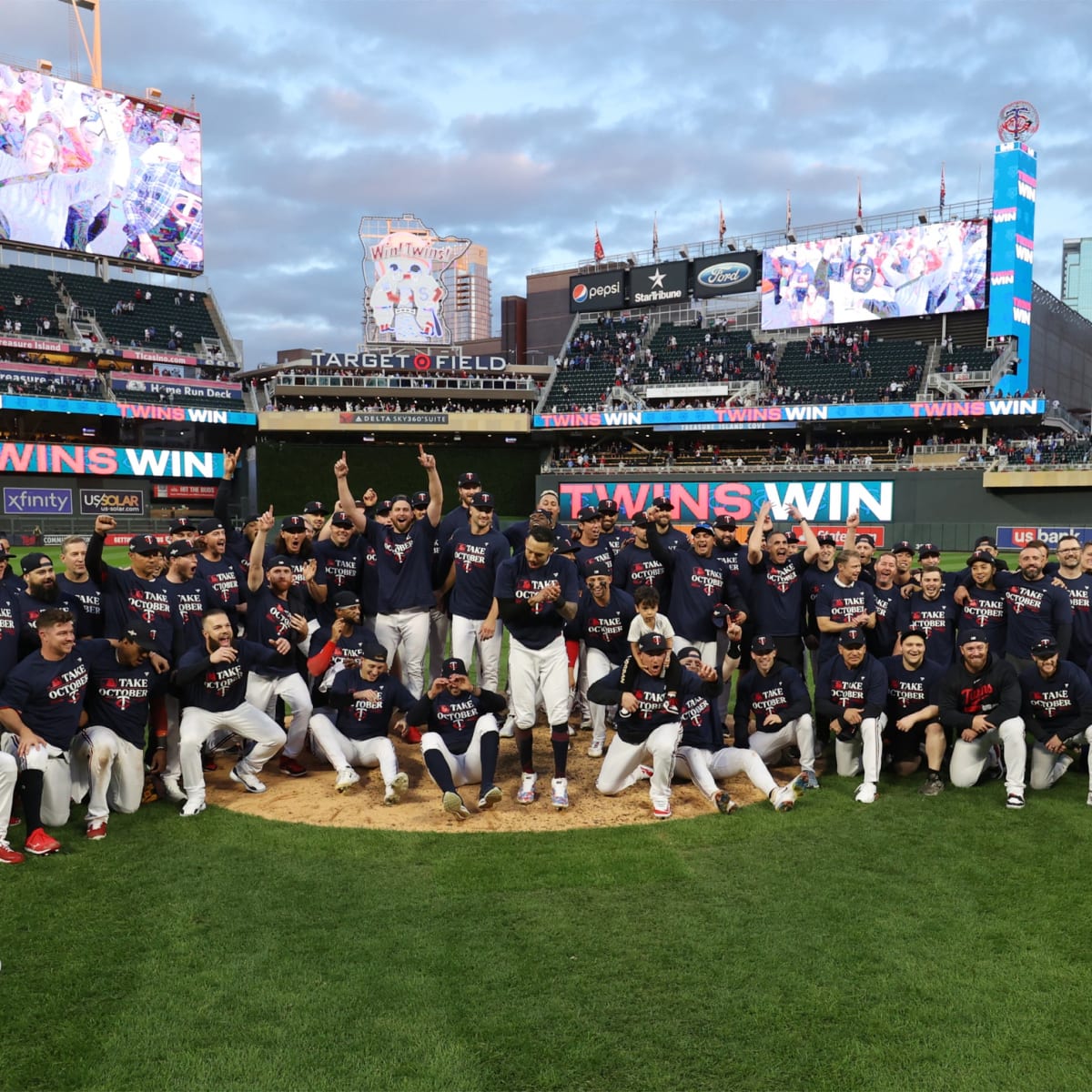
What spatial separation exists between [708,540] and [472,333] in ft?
613

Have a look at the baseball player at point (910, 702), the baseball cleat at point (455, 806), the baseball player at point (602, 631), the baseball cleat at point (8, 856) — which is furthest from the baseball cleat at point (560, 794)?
the baseball cleat at point (8, 856)

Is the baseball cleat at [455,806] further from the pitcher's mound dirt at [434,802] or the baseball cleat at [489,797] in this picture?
the baseball cleat at [489,797]

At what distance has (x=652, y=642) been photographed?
7129mm

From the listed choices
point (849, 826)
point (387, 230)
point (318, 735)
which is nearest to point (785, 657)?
point (849, 826)

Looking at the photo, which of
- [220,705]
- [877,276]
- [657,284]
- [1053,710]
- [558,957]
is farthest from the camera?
[657,284]

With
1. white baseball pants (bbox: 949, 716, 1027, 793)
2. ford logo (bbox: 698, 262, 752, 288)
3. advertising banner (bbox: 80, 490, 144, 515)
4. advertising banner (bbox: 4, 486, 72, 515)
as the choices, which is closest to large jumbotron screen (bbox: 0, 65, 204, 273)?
advertising banner (bbox: 80, 490, 144, 515)

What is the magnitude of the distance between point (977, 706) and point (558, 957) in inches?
187

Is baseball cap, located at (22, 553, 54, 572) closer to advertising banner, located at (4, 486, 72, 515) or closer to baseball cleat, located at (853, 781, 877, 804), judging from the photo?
baseball cleat, located at (853, 781, 877, 804)

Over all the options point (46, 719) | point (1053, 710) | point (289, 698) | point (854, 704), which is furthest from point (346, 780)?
point (1053, 710)

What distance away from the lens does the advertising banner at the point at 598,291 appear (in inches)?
2117

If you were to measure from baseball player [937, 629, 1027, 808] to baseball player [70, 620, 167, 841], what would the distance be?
265 inches

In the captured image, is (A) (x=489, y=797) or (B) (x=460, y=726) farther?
(B) (x=460, y=726)

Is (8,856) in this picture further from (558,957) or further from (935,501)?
(935,501)

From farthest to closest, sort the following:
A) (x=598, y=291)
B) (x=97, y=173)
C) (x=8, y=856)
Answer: (x=598, y=291)
(x=97, y=173)
(x=8, y=856)
